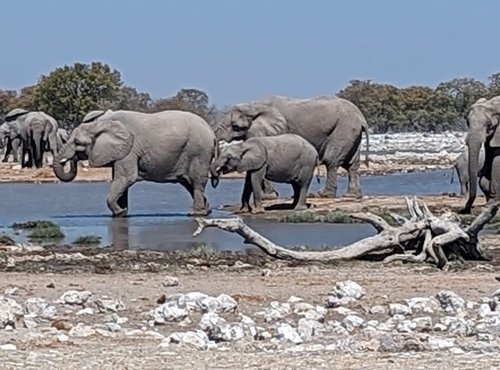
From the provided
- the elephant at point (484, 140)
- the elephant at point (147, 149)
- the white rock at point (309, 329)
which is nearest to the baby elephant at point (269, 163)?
the elephant at point (147, 149)

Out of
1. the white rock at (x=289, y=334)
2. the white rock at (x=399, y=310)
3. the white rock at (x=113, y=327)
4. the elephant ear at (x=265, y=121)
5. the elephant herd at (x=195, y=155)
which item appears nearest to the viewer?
the white rock at (x=289, y=334)

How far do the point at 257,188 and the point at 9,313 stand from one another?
1718 centimetres

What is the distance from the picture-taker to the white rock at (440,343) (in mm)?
9375

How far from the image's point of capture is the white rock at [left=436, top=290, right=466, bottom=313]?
11789mm

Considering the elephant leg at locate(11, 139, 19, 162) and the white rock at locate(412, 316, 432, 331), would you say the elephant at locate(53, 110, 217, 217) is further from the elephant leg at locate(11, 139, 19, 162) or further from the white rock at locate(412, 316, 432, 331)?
the elephant leg at locate(11, 139, 19, 162)

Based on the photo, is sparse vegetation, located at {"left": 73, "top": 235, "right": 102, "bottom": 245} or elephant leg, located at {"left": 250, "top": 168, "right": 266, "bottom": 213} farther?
elephant leg, located at {"left": 250, "top": 168, "right": 266, "bottom": 213}

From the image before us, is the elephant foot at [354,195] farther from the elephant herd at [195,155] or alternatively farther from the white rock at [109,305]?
the white rock at [109,305]

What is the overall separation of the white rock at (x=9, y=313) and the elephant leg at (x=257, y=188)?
16067 millimetres

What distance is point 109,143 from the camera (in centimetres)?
2703

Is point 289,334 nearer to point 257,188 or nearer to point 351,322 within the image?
point 351,322

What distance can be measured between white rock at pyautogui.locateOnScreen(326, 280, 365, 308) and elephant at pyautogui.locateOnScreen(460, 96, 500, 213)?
11.4 metres

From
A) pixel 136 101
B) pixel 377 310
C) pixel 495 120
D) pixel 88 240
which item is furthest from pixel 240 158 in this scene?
pixel 136 101

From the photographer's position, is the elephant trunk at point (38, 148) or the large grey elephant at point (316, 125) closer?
the large grey elephant at point (316, 125)

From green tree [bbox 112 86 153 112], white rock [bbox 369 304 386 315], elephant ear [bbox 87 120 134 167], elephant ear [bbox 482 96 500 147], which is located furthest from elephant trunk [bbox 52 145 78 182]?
green tree [bbox 112 86 153 112]
